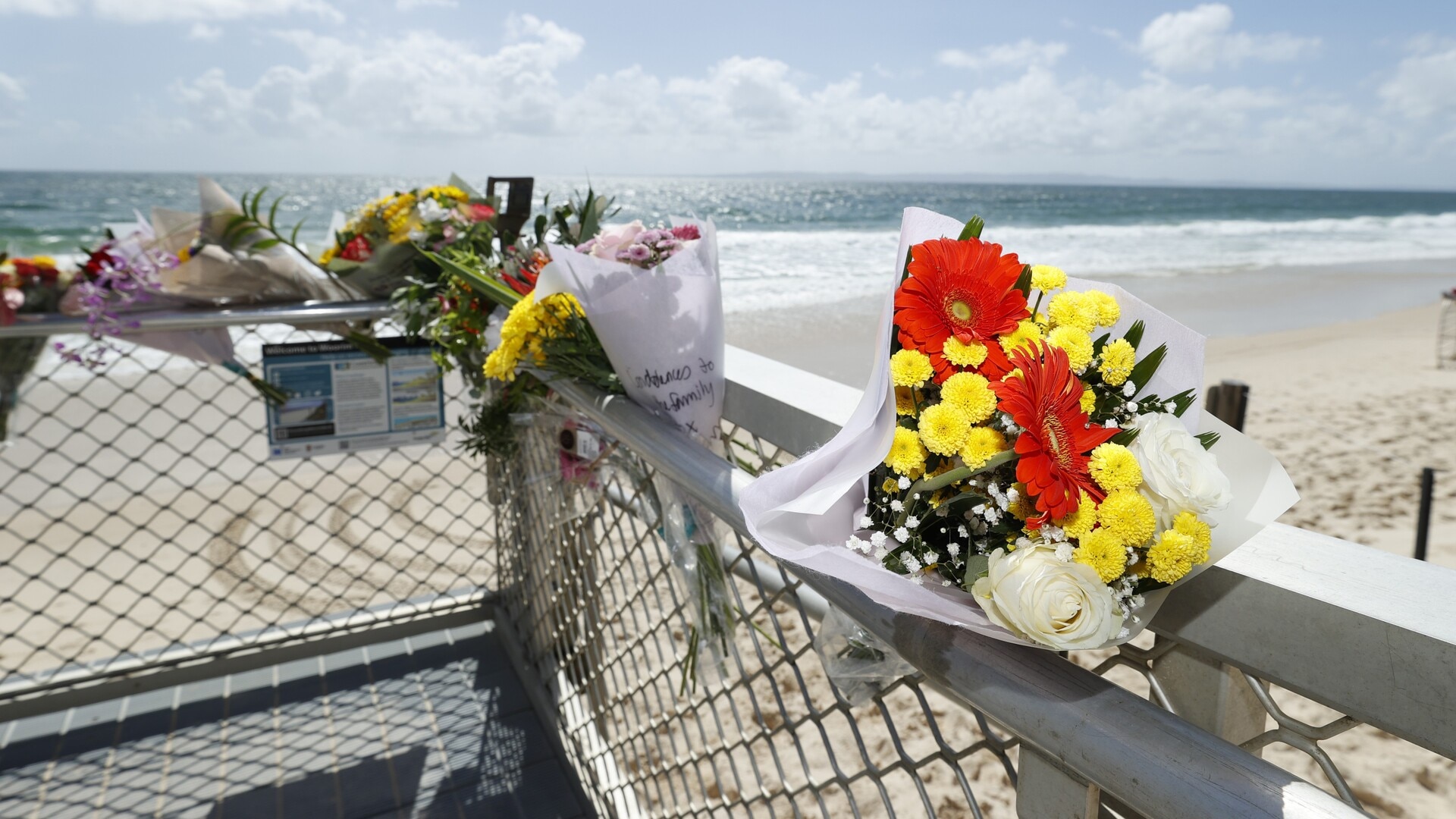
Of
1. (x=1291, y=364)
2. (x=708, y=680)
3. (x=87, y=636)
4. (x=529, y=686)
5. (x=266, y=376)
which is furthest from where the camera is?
(x=1291, y=364)

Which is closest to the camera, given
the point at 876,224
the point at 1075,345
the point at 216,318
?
the point at 1075,345

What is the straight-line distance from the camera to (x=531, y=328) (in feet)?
4.27

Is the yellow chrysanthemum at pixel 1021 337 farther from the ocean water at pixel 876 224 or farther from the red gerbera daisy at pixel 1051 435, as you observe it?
the ocean water at pixel 876 224

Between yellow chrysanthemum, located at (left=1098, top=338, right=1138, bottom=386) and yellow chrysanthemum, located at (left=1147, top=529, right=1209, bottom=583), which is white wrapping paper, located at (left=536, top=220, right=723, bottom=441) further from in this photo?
yellow chrysanthemum, located at (left=1147, top=529, right=1209, bottom=583)

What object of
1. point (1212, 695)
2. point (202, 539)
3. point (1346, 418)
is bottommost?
point (202, 539)

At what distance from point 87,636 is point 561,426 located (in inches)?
114

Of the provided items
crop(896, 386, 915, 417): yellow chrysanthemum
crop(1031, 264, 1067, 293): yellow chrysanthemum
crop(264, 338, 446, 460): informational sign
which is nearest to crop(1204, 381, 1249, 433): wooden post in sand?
crop(264, 338, 446, 460): informational sign

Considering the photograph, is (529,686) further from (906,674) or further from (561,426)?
(906,674)

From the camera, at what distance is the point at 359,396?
2.29 meters

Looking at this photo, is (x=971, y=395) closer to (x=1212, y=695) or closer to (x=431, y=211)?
(x=1212, y=695)

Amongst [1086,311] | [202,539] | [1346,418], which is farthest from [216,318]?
[1346,418]

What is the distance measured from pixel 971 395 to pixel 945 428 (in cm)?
3

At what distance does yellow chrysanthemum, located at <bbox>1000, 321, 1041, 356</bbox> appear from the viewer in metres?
0.66

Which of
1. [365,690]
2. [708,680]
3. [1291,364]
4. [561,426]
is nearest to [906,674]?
[708,680]
